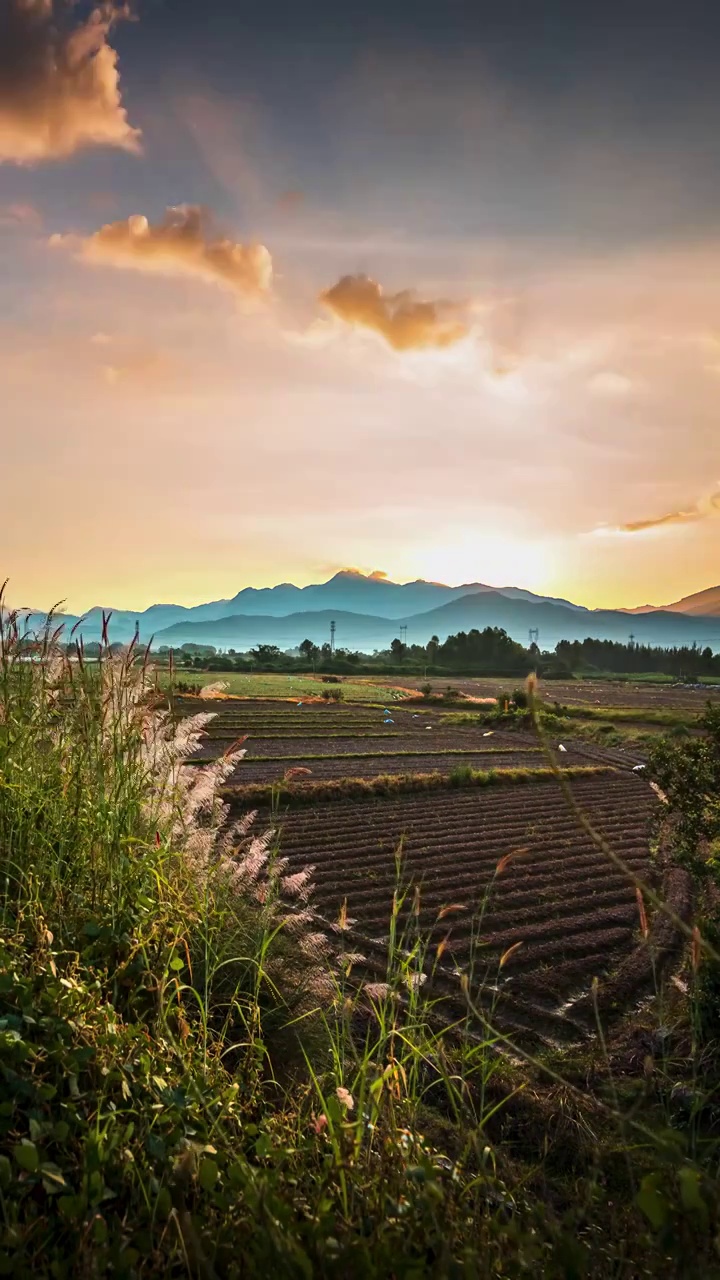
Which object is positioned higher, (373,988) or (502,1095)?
(373,988)

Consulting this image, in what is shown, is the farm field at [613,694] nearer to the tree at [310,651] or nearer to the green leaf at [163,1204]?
the tree at [310,651]

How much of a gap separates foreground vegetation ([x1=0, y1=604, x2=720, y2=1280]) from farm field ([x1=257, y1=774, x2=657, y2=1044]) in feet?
2.90

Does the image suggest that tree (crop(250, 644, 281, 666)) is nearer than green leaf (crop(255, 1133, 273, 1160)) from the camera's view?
No

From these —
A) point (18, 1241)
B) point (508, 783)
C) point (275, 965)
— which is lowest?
point (508, 783)

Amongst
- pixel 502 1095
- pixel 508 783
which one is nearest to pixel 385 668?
pixel 508 783

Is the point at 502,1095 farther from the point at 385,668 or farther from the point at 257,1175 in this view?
the point at 385,668

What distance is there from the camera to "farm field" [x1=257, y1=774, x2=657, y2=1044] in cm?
831

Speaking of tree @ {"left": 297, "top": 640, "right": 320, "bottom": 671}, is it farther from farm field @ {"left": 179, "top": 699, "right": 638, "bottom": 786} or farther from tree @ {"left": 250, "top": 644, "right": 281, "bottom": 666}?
farm field @ {"left": 179, "top": 699, "right": 638, "bottom": 786}

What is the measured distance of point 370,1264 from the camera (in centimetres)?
230

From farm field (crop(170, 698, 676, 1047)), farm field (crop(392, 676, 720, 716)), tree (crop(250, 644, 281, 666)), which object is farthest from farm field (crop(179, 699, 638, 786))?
tree (crop(250, 644, 281, 666))

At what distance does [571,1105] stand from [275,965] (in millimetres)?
2257

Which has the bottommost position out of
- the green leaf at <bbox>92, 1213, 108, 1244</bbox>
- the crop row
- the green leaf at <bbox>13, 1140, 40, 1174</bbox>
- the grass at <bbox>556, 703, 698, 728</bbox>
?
the crop row

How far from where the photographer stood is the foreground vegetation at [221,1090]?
8.11 ft

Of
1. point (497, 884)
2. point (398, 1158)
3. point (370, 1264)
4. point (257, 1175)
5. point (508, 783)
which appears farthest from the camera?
point (508, 783)
